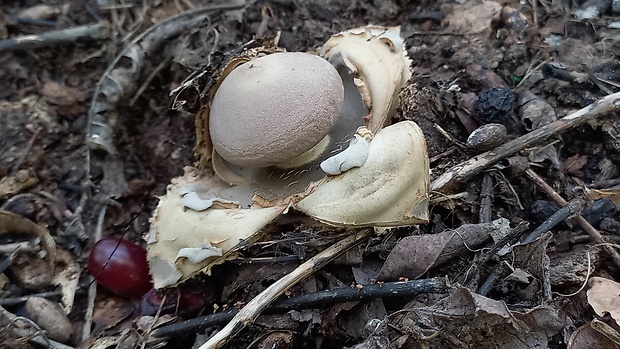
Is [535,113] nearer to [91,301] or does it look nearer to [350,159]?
[350,159]

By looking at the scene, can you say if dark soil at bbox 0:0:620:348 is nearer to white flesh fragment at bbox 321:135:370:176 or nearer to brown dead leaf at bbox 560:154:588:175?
brown dead leaf at bbox 560:154:588:175

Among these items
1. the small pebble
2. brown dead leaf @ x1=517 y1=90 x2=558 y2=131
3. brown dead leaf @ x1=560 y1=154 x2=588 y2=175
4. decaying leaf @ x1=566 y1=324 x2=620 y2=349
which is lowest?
decaying leaf @ x1=566 y1=324 x2=620 y2=349

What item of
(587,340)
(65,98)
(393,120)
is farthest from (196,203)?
(587,340)

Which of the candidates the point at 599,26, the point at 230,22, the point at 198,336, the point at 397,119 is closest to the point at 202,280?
the point at 198,336

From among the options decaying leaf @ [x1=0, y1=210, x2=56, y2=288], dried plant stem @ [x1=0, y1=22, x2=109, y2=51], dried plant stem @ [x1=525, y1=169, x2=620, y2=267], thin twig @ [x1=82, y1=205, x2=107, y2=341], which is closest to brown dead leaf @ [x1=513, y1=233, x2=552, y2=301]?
dried plant stem @ [x1=525, y1=169, x2=620, y2=267]

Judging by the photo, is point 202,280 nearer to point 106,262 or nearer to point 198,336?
point 198,336
